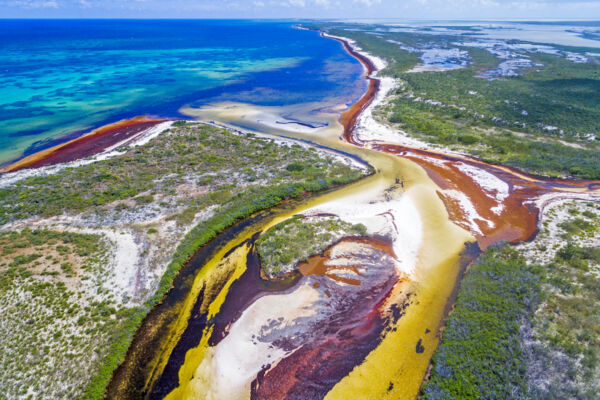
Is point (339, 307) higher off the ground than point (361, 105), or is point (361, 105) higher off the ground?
point (361, 105)

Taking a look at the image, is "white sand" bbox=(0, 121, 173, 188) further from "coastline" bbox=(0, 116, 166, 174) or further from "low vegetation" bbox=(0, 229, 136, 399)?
"low vegetation" bbox=(0, 229, 136, 399)

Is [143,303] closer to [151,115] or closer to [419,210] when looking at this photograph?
[419,210]

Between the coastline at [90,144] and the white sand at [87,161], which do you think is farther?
the coastline at [90,144]

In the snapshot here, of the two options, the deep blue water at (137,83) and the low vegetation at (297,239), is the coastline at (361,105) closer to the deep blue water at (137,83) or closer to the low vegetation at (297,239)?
the deep blue water at (137,83)

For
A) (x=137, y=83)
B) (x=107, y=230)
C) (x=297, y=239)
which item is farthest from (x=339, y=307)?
(x=137, y=83)

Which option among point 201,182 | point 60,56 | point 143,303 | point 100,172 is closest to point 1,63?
point 60,56

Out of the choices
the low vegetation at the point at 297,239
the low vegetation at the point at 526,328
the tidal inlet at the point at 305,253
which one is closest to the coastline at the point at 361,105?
the tidal inlet at the point at 305,253

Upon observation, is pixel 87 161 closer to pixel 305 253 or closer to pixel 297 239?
pixel 297 239
